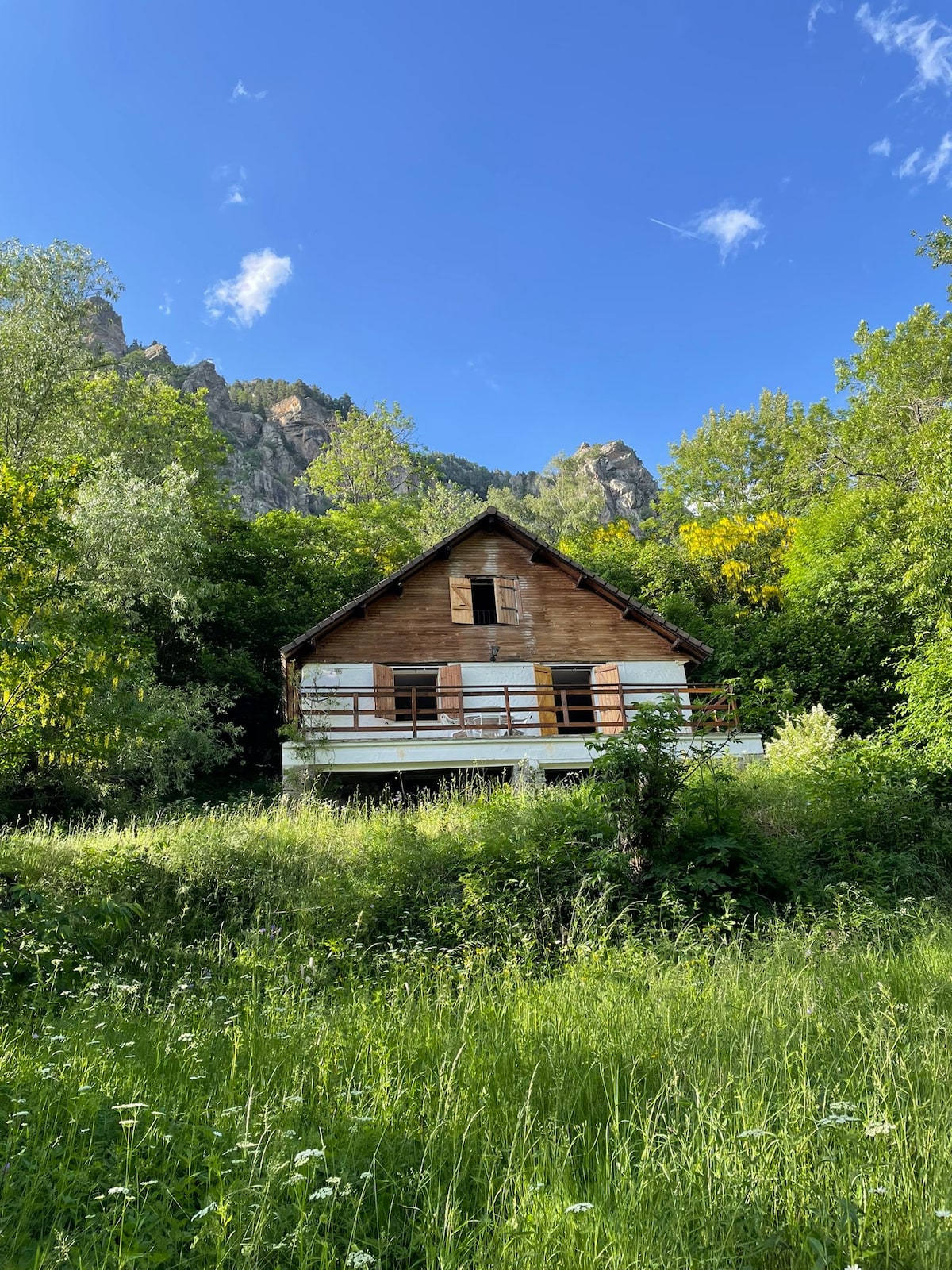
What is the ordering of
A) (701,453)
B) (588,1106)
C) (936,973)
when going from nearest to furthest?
(588,1106) < (936,973) < (701,453)

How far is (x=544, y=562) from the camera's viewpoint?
2056 centimetres

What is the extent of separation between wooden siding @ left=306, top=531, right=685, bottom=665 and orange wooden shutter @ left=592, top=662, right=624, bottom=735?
0.44 metres

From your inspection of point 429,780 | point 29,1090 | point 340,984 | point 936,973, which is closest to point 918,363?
point 429,780

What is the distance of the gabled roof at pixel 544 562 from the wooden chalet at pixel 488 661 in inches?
1.8

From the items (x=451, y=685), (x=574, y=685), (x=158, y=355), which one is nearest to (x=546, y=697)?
(x=574, y=685)

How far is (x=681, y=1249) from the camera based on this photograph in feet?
6.35

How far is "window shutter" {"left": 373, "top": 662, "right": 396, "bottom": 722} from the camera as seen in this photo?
16859 millimetres

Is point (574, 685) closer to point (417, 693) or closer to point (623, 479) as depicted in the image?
point (417, 693)

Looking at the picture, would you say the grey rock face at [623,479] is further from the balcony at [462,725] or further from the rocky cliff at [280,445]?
the balcony at [462,725]

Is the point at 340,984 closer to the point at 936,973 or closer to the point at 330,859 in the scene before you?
the point at 330,859

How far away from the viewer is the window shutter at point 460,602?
19.4 meters

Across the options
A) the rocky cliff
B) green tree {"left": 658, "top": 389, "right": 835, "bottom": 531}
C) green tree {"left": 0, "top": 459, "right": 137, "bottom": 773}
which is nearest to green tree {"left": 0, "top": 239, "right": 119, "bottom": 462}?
green tree {"left": 0, "top": 459, "right": 137, "bottom": 773}

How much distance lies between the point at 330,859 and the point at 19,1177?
19.5ft

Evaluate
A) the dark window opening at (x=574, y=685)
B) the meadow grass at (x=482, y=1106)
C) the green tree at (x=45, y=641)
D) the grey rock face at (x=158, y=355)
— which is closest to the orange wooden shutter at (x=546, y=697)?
the dark window opening at (x=574, y=685)
